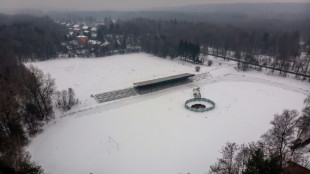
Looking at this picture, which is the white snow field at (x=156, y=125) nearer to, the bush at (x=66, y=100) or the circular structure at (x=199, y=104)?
the circular structure at (x=199, y=104)

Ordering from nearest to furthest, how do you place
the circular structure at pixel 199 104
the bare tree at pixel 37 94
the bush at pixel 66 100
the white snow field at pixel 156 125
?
the white snow field at pixel 156 125 < the bare tree at pixel 37 94 < the circular structure at pixel 199 104 < the bush at pixel 66 100

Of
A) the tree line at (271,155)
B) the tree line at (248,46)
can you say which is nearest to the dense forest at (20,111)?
the tree line at (271,155)

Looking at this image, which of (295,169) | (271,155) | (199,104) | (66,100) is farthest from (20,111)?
(295,169)

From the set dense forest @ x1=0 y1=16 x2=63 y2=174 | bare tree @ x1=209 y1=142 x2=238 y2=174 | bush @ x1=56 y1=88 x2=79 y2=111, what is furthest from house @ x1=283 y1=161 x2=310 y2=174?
bush @ x1=56 y1=88 x2=79 y2=111

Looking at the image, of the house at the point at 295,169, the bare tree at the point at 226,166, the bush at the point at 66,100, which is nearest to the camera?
the bare tree at the point at 226,166

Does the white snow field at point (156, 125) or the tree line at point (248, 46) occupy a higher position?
the tree line at point (248, 46)

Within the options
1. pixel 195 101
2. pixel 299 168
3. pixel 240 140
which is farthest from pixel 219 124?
pixel 299 168

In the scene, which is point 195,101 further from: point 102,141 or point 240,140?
point 102,141
